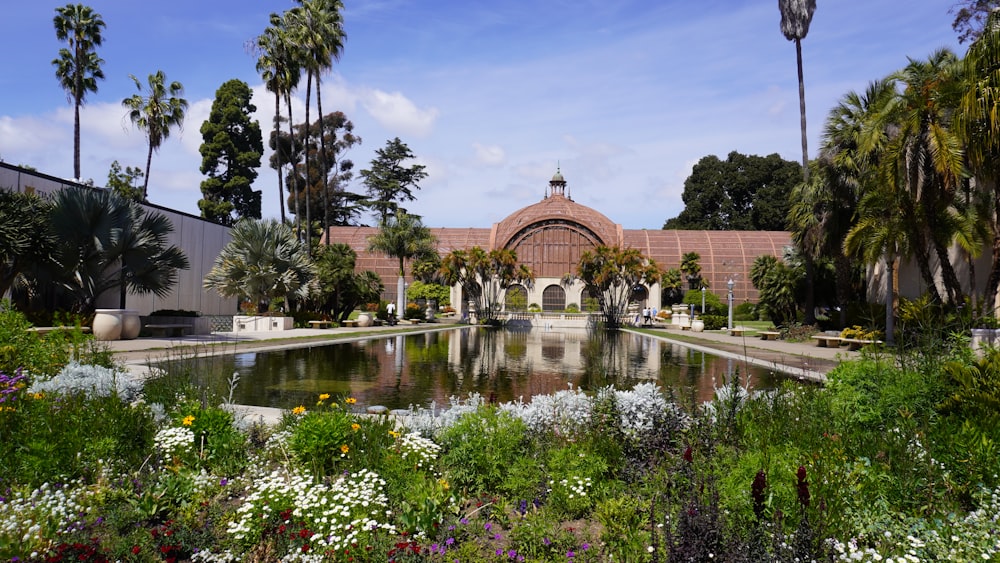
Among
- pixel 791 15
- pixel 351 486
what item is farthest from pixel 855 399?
pixel 791 15

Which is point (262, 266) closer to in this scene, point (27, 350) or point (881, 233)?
point (27, 350)

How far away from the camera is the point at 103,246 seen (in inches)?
850

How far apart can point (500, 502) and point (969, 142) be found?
1571 cm

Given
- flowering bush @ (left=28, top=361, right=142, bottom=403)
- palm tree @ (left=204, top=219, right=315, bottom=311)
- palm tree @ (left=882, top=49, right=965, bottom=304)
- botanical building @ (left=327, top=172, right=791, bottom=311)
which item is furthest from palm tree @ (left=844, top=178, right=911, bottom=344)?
botanical building @ (left=327, top=172, right=791, bottom=311)

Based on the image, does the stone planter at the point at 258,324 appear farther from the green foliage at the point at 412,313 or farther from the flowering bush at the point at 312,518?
the flowering bush at the point at 312,518

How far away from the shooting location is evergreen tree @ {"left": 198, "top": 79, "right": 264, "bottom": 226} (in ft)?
198

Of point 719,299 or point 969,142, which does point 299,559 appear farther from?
point 719,299

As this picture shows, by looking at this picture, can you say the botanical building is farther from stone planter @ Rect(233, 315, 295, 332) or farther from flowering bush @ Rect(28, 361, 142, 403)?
flowering bush @ Rect(28, 361, 142, 403)

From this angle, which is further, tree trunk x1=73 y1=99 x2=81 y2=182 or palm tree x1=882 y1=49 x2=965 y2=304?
tree trunk x1=73 y1=99 x2=81 y2=182

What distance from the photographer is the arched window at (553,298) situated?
57062mm

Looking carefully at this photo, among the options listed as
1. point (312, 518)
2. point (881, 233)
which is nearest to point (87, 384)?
point (312, 518)

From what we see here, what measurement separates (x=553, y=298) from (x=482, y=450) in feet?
172

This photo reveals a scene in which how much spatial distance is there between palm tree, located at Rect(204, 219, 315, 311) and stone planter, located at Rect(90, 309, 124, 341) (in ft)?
31.0

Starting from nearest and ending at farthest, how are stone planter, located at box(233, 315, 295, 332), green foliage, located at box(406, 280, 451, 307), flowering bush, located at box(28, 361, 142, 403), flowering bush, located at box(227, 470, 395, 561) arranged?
flowering bush, located at box(227, 470, 395, 561)
flowering bush, located at box(28, 361, 142, 403)
stone planter, located at box(233, 315, 295, 332)
green foliage, located at box(406, 280, 451, 307)
